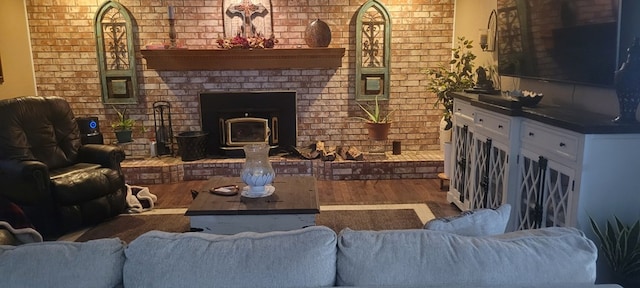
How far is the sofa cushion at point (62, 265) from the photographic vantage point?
1.17 meters

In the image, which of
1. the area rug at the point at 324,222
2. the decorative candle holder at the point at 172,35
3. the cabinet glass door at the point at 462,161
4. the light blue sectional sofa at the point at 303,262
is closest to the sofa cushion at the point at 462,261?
the light blue sectional sofa at the point at 303,262

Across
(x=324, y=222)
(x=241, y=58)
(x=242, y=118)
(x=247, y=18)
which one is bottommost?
(x=324, y=222)

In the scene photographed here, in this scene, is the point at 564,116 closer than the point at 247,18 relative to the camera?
Yes

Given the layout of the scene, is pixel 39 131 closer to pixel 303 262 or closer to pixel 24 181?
pixel 24 181

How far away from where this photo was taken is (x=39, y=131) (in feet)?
12.4

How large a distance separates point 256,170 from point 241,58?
2.42 metres

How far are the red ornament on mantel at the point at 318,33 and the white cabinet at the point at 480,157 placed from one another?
1.65 m

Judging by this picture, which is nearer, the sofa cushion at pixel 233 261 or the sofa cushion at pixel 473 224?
the sofa cushion at pixel 233 261

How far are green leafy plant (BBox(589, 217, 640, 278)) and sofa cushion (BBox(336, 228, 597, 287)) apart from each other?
1.14 metres

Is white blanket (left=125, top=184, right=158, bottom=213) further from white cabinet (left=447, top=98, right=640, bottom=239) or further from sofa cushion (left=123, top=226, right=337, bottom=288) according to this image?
sofa cushion (left=123, top=226, right=337, bottom=288)

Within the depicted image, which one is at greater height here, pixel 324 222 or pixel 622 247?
pixel 622 247

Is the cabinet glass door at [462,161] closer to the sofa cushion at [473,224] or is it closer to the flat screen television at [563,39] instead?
the flat screen television at [563,39]

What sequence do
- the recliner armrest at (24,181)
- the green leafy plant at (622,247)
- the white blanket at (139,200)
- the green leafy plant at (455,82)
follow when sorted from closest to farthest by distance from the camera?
the green leafy plant at (622,247)
the recliner armrest at (24,181)
the white blanket at (139,200)
the green leafy plant at (455,82)

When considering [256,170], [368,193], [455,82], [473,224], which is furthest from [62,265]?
[455,82]
